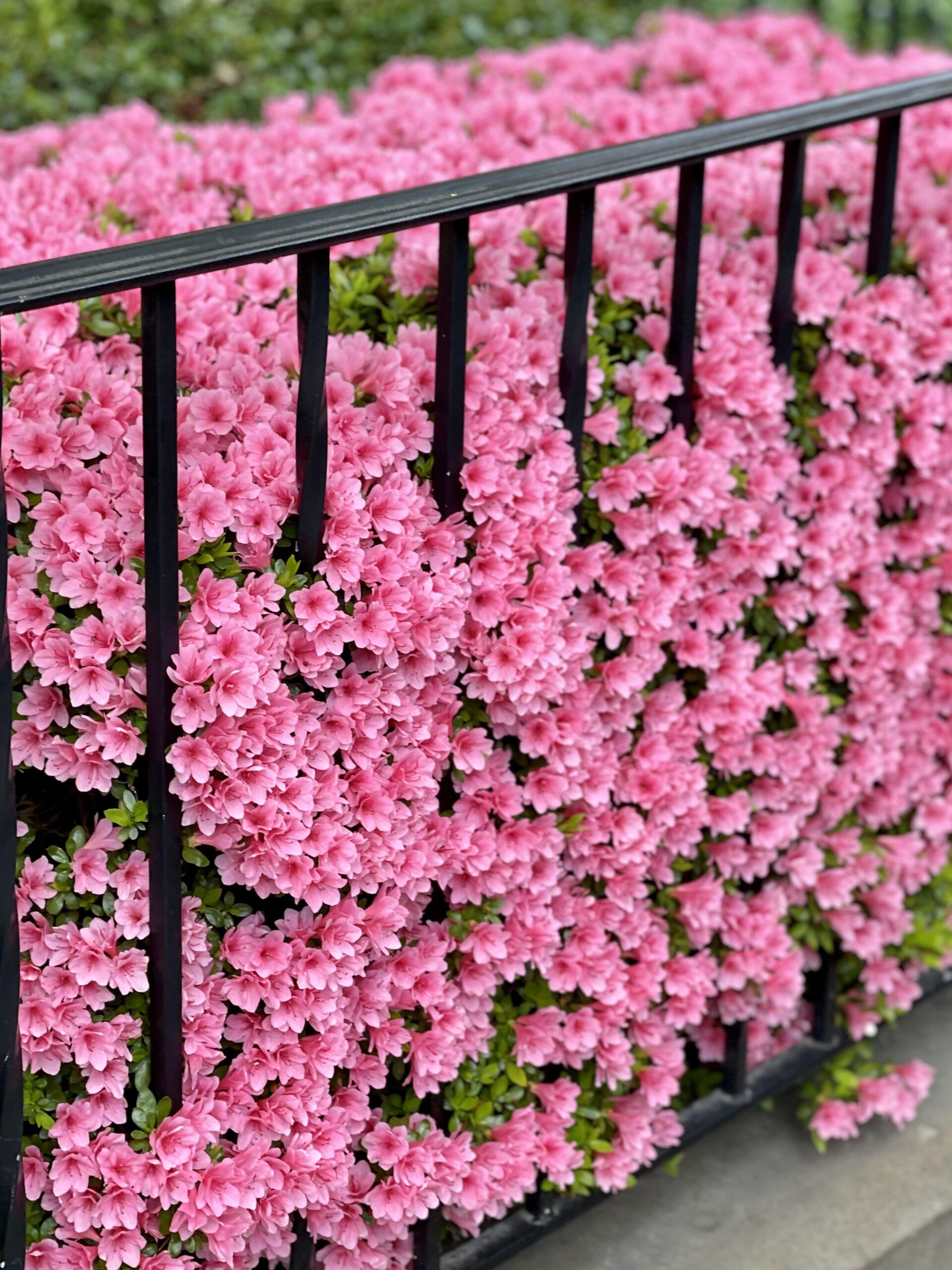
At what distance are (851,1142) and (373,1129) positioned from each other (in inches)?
46.0

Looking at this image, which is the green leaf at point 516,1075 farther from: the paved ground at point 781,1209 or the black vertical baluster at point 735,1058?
the black vertical baluster at point 735,1058

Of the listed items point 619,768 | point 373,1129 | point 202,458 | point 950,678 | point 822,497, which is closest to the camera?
point 202,458

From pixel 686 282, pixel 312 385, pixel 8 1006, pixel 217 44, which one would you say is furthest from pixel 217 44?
pixel 8 1006

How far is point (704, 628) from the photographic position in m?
2.41

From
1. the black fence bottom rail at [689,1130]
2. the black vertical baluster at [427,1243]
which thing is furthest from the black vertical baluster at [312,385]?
the black fence bottom rail at [689,1130]

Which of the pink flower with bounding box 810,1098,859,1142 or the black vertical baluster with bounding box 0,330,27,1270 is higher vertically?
the black vertical baluster with bounding box 0,330,27,1270

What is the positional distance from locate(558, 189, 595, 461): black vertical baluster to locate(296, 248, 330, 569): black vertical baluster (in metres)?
0.44

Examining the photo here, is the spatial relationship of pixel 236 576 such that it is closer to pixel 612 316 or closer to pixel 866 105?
pixel 612 316

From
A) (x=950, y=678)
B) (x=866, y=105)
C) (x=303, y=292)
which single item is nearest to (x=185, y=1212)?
→ (x=303, y=292)

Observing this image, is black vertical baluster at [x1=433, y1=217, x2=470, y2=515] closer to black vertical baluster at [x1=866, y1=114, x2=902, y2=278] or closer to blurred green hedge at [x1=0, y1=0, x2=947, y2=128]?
black vertical baluster at [x1=866, y1=114, x2=902, y2=278]

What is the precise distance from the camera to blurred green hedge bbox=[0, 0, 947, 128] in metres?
4.33

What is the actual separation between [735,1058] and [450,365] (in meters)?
1.39

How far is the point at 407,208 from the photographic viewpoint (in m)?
1.87

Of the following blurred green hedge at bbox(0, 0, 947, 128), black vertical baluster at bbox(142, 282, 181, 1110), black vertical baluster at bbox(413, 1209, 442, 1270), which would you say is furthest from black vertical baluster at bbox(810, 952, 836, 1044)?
blurred green hedge at bbox(0, 0, 947, 128)
